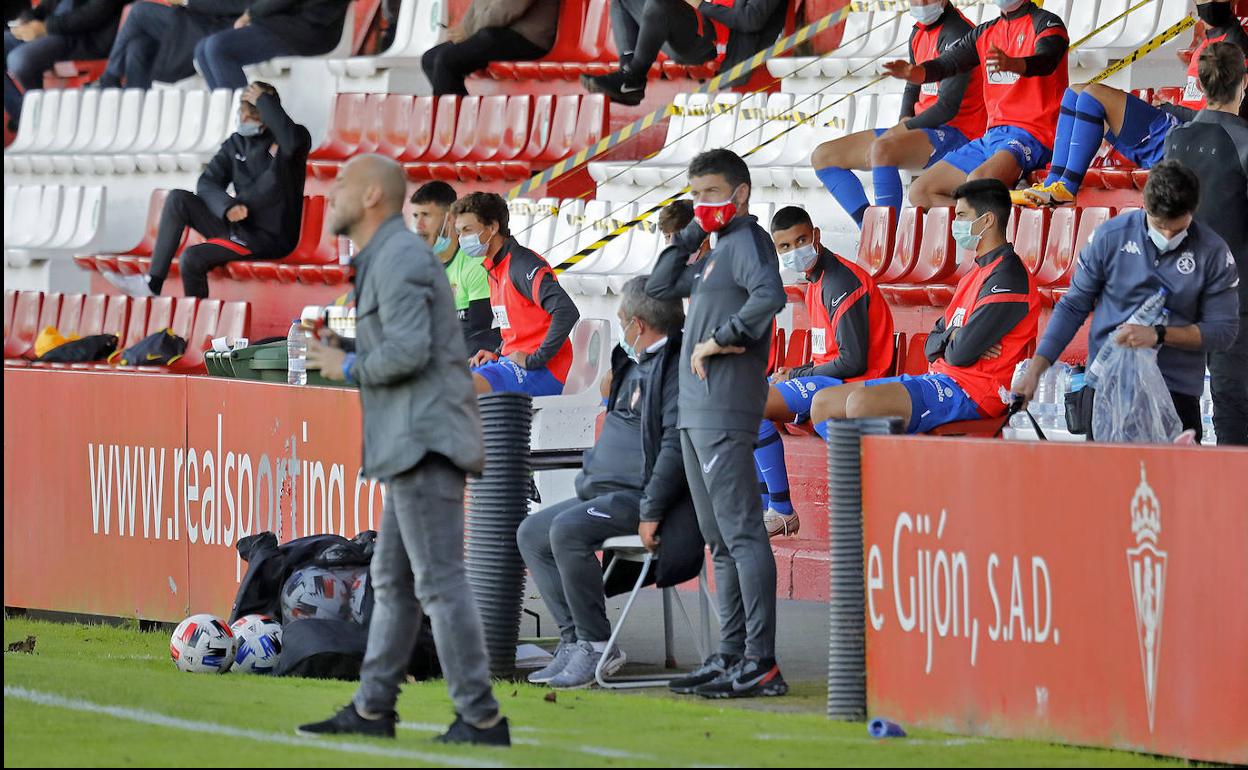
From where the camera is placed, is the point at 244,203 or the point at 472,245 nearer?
the point at 472,245

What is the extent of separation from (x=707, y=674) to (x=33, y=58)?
15.7 metres

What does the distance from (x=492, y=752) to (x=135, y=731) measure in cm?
113

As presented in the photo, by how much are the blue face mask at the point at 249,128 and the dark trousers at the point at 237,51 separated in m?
2.96

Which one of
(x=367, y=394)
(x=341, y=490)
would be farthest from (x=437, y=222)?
(x=367, y=394)

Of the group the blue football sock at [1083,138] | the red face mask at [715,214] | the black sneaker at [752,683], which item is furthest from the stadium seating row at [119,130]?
the black sneaker at [752,683]

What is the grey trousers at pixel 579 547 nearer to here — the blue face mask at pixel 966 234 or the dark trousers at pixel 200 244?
the blue face mask at pixel 966 234

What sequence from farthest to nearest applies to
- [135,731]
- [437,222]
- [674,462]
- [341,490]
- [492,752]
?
1. [437,222]
2. [341,490]
3. [674,462]
4. [135,731]
5. [492,752]

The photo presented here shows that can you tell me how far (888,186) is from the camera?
11969mm

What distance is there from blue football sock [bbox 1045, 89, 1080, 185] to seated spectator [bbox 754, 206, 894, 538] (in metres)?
1.63

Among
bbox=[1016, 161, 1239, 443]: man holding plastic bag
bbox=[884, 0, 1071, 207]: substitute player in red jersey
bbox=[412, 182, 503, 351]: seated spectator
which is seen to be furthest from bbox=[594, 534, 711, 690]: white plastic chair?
bbox=[884, 0, 1071, 207]: substitute player in red jersey

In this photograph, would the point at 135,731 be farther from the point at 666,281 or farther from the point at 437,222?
the point at 437,222

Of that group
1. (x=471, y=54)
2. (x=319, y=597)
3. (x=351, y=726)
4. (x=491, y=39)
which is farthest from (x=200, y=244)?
(x=351, y=726)

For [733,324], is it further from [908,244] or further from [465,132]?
[465,132]

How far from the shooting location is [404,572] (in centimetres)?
615
